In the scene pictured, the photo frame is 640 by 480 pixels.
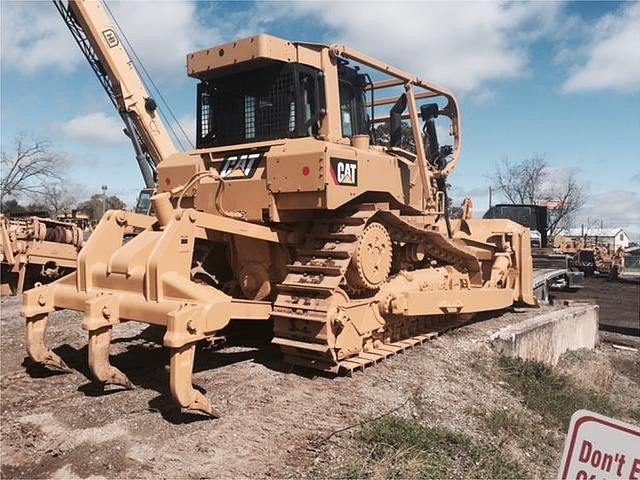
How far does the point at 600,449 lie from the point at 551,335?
26.6ft

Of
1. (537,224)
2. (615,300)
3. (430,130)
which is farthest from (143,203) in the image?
(615,300)

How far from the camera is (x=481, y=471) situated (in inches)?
166

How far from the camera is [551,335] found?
9.55m

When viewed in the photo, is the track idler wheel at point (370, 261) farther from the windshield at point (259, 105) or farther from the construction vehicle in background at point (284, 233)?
the windshield at point (259, 105)

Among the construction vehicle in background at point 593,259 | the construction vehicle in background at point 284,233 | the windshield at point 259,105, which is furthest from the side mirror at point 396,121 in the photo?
the construction vehicle in background at point 593,259

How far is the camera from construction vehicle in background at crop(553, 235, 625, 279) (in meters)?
30.1

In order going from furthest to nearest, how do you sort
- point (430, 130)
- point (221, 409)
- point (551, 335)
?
point (551, 335), point (430, 130), point (221, 409)

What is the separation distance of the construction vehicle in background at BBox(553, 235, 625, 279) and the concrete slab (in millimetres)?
19599

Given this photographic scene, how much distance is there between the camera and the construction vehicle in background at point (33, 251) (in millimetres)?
13109

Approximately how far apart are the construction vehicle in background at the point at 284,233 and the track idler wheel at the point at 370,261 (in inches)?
0.8

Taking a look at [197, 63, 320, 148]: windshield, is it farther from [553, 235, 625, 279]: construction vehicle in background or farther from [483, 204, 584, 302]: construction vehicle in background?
[553, 235, 625, 279]: construction vehicle in background

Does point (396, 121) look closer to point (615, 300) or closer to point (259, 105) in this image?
point (259, 105)

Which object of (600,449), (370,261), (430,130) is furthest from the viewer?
(430,130)

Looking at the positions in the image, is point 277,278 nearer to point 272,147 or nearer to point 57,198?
point 272,147
